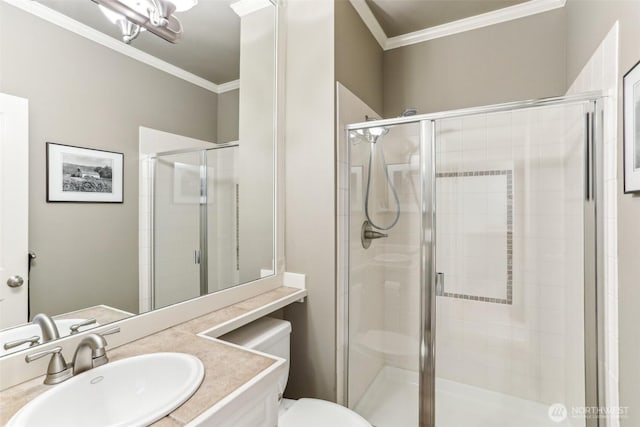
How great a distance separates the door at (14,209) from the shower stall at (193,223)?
36 centimetres

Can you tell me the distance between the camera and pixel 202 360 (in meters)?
Answer: 0.94

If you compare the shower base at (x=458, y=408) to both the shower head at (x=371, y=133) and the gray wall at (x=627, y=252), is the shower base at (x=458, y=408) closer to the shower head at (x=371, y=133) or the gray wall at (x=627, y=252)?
the gray wall at (x=627, y=252)

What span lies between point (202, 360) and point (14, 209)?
0.68m

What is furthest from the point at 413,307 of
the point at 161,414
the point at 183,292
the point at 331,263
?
the point at 161,414

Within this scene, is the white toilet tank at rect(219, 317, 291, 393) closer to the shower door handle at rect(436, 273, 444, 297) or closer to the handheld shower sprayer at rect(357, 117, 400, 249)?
the handheld shower sprayer at rect(357, 117, 400, 249)

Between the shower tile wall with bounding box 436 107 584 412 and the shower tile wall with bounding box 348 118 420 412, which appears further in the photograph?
the shower tile wall with bounding box 348 118 420 412

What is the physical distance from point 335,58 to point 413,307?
1485 mm

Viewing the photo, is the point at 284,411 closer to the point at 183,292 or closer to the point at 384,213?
the point at 183,292

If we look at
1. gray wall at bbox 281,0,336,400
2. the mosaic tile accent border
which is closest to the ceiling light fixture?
gray wall at bbox 281,0,336,400

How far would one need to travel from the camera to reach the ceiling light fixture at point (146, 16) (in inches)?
41.0

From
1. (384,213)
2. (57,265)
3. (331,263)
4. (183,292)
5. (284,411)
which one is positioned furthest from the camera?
(384,213)

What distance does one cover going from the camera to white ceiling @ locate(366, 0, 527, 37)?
2.00 metres

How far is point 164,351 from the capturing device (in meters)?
1.00

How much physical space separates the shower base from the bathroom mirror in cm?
111
